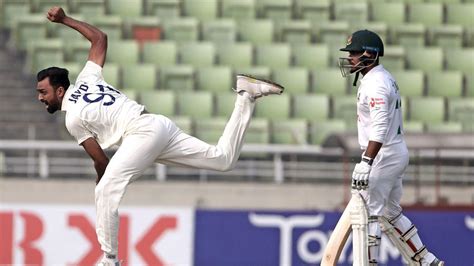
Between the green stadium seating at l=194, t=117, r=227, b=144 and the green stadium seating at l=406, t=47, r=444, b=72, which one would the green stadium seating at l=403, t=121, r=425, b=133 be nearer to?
the green stadium seating at l=406, t=47, r=444, b=72

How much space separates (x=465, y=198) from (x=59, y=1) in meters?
7.26

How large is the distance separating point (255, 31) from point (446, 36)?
3.04m

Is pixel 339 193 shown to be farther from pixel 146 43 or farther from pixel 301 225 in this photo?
pixel 146 43

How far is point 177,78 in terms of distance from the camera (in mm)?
18312

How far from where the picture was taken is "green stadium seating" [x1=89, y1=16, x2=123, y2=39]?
62.4 feet

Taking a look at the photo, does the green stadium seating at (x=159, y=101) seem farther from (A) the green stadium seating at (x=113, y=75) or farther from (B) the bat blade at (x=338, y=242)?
(B) the bat blade at (x=338, y=242)

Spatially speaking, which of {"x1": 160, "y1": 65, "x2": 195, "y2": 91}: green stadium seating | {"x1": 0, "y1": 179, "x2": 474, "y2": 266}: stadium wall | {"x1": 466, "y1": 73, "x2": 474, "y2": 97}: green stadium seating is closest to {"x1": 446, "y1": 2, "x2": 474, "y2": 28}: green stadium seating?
{"x1": 466, "y1": 73, "x2": 474, "y2": 97}: green stadium seating

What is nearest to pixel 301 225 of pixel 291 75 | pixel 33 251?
pixel 33 251

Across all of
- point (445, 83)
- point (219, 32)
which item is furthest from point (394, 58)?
point (219, 32)

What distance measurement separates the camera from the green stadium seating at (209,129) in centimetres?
1599

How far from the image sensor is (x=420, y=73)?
19.1m

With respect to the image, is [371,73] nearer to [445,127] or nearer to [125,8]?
[445,127]

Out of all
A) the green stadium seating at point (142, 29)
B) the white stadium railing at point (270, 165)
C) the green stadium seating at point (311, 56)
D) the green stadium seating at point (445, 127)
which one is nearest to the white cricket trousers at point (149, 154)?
the white stadium railing at point (270, 165)

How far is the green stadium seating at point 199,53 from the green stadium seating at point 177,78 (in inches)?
16.9
